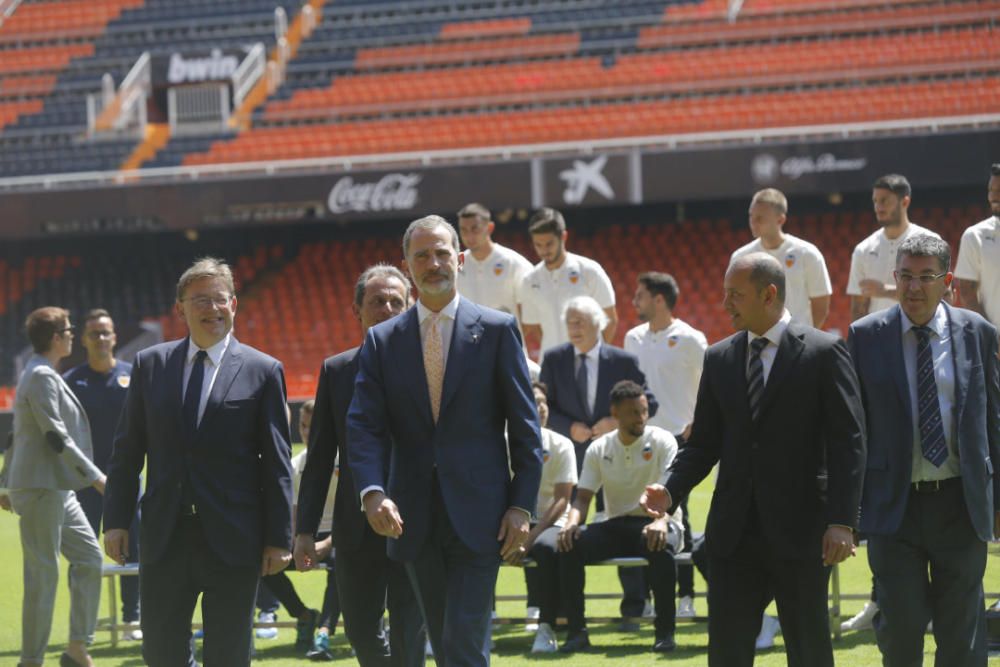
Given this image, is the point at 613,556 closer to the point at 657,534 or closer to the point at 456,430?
the point at 657,534

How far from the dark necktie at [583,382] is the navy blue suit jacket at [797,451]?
4.18 m

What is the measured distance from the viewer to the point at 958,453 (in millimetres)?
5379

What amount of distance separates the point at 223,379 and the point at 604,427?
4.11 metres

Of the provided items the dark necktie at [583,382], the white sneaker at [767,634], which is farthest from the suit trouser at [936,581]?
the dark necktie at [583,382]

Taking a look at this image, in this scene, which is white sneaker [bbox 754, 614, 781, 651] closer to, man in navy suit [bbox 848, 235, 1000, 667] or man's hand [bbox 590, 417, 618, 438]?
man's hand [bbox 590, 417, 618, 438]

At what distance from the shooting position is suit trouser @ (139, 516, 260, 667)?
5.23 metres

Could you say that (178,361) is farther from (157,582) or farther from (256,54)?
(256,54)

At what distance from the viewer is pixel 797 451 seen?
495 centimetres

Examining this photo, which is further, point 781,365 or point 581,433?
point 581,433

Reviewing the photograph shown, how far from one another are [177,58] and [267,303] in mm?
6002

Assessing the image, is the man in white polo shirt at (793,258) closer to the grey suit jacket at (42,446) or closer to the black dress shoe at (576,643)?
the black dress shoe at (576,643)

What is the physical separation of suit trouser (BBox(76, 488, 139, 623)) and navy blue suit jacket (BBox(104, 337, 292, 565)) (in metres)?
3.29

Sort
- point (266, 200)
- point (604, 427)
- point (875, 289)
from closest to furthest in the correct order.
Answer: point (875, 289), point (604, 427), point (266, 200)

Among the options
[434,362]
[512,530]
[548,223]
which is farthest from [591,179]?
[512,530]
